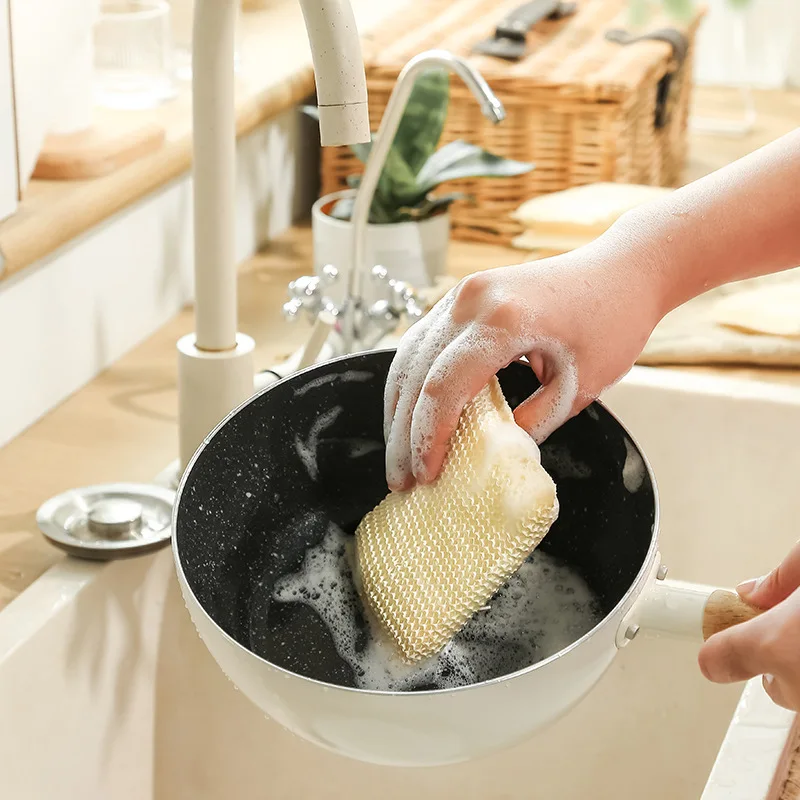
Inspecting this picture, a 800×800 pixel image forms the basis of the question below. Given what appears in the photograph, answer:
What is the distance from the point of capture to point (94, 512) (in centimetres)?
77

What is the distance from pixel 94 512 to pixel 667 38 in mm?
942

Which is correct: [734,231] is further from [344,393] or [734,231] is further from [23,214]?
[23,214]

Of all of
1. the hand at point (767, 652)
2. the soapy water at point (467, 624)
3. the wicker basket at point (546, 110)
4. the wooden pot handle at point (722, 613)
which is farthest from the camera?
the wicker basket at point (546, 110)

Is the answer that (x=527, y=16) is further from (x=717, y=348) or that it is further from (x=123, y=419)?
(x=123, y=419)

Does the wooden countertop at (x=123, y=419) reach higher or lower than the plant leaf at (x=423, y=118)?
lower

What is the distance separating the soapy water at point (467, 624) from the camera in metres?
0.68

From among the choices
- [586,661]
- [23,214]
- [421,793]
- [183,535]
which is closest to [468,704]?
[586,661]

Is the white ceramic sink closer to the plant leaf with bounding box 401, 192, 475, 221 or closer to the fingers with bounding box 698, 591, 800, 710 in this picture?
the fingers with bounding box 698, 591, 800, 710

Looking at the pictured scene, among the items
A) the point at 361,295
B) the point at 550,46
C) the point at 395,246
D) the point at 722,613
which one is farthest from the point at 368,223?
the point at 722,613

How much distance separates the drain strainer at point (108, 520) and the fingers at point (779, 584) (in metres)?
0.35

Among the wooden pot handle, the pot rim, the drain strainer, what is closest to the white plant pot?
the pot rim

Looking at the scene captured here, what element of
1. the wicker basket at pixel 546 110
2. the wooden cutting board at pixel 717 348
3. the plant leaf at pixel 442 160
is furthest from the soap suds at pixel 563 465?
the wicker basket at pixel 546 110

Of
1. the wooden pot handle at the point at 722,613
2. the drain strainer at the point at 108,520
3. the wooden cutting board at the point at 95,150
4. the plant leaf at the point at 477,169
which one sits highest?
the wooden cutting board at the point at 95,150

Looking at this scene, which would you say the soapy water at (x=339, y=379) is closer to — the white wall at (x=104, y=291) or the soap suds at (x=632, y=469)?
the soap suds at (x=632, y=469)
